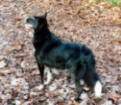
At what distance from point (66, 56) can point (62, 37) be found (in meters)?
2.46

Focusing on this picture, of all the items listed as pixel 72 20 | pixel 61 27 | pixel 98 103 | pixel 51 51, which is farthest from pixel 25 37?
pixel 98 103

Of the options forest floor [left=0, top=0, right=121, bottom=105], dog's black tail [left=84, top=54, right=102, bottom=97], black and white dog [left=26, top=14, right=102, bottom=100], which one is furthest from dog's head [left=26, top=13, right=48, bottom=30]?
forest floor [left=0, top=0, right=121, bottom=105]

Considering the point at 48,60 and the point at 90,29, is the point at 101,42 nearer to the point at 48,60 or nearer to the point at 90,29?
the point at 90,29

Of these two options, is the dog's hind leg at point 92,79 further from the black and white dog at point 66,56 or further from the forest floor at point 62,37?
the forest floor at point 62,37

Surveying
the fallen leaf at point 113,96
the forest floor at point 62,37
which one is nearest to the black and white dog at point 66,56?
the fallen leaf at point 113,96

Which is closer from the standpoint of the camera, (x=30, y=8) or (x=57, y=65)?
(x=57, y=65)

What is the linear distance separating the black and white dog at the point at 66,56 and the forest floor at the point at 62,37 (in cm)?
44

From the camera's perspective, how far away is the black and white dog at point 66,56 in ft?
12.5

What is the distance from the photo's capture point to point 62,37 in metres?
6.34

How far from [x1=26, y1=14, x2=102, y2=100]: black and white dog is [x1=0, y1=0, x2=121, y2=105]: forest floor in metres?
0.44

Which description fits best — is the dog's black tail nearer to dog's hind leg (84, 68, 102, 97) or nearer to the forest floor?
dog's hind leg (84, 68, 102, 97)

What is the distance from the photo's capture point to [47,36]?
4.30m

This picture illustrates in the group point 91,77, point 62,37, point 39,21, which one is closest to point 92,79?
point 91,77

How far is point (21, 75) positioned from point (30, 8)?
331 cm
